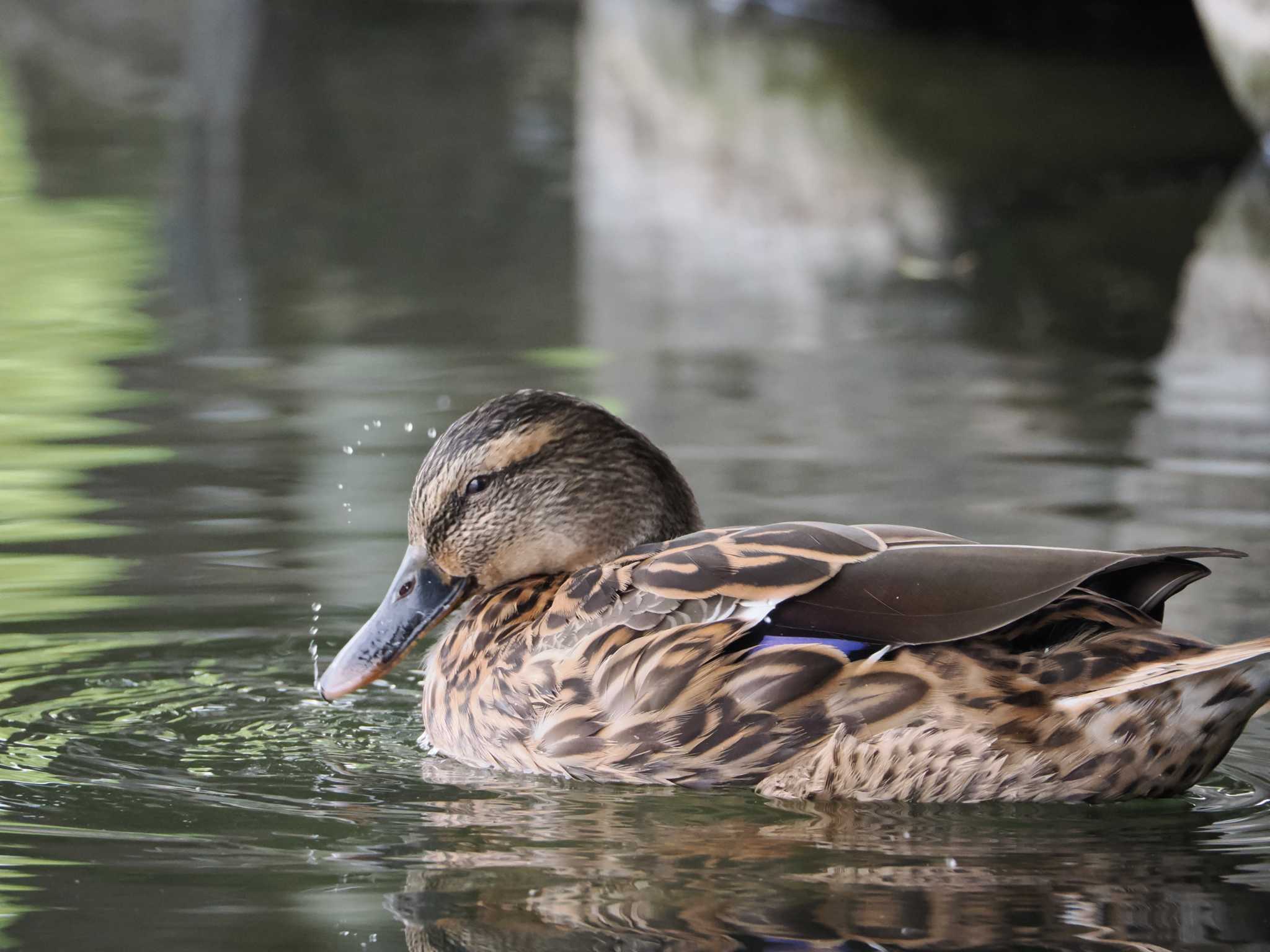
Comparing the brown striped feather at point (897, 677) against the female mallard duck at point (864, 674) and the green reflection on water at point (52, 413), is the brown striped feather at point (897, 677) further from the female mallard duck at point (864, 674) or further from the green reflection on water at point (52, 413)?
the green reflection on water at point (52, 413)

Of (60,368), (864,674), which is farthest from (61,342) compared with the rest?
(864,674)

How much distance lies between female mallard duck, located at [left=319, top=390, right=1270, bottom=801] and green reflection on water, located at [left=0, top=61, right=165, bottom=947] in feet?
3.90

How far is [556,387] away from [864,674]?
179 inches

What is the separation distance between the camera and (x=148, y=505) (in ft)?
24.7

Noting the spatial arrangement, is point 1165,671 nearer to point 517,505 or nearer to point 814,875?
point 814,875

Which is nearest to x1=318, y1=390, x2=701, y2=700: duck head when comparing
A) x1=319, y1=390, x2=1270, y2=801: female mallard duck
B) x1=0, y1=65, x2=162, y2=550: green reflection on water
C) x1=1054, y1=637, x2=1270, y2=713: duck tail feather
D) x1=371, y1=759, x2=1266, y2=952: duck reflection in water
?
x1=319, y1=390, x2=1270, y2=801: female mallard duck

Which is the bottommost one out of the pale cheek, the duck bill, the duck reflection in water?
the duck reflection in water

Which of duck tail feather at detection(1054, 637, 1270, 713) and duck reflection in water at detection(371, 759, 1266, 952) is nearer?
duck reflection in water at detection(371, 759, 1266, 952)

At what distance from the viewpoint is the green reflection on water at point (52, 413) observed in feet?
18.6

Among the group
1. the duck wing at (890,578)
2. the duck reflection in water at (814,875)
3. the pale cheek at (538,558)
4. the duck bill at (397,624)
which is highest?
the duck wing at (890,578)

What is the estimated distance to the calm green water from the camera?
4359 millimetres

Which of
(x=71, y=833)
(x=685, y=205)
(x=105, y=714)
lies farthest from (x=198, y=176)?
(x=71, y=833)

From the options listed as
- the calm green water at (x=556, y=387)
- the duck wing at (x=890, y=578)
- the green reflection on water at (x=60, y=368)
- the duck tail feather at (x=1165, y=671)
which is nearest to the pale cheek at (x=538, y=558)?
the calm green water at (x=556, y=387)

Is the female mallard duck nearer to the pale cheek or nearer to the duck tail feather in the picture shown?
the duck tail feather
